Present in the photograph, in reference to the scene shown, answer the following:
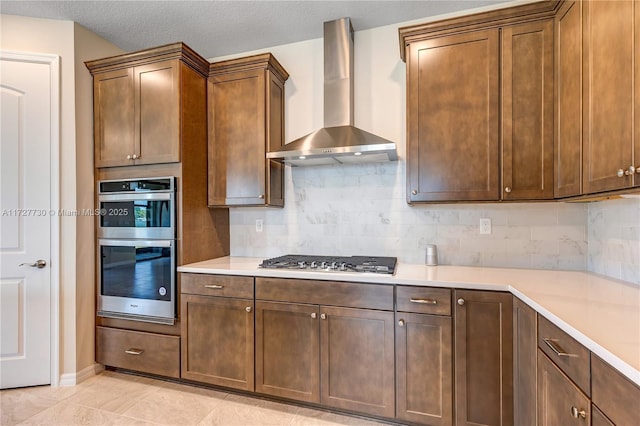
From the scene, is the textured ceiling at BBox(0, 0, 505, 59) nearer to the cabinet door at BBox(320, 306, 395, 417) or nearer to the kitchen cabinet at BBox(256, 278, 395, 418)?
the kitchen cabinet at BBox(256, 278, 395, 418)

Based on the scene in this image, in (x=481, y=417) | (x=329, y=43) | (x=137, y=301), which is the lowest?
(x=481, y=417)

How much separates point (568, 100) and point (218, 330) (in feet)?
8.50

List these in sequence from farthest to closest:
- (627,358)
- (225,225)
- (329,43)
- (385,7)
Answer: (225,225) → (329,43) → (385,7) → (627,358)

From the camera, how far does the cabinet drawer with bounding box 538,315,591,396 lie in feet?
3.40

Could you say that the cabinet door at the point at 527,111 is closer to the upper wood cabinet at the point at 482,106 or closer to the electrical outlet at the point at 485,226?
the upper wood cabinet at the point at 482,106

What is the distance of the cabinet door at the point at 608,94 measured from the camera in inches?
51.1

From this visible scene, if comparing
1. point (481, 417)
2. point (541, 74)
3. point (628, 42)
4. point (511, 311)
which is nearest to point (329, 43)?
point (541, 74)

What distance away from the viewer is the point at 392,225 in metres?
2.59

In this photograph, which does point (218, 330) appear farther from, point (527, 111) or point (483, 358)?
point (527, 111)

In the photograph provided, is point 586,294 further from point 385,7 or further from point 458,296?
point 385,7

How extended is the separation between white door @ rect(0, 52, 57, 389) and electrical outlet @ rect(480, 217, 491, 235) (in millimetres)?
3253

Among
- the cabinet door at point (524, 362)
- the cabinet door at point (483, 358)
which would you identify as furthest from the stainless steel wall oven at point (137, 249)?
the cabinet door at point (524, 362)

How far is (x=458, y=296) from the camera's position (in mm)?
1816

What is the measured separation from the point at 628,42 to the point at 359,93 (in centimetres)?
167
